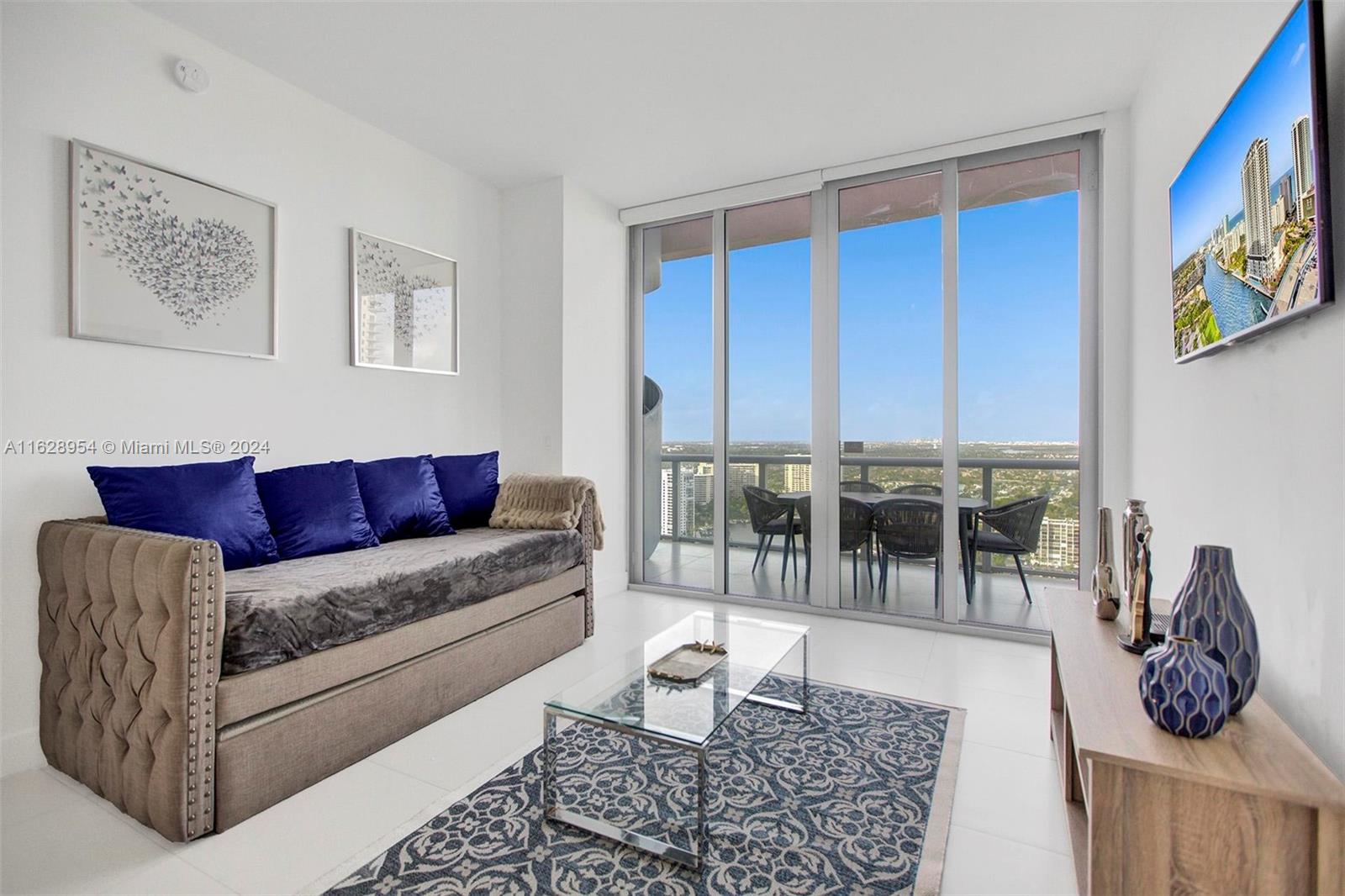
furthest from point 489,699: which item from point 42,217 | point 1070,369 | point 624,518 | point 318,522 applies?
point 1070,369

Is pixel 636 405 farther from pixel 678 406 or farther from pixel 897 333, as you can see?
pixel 897 333

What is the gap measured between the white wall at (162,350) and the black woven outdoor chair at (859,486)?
2500mm

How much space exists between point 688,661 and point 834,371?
7.64 ft

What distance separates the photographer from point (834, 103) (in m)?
3.04

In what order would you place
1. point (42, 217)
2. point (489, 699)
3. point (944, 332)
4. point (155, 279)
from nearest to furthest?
point (42, 217) → point (155, 279) → point (489, 699) → point (944, 332)

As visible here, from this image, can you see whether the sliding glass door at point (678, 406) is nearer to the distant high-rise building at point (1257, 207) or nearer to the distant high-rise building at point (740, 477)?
the distant high-rise building at point (740, 477)

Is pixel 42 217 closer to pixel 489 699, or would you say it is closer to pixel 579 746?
pixel 489 699

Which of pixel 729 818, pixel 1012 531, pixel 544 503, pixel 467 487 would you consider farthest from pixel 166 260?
pixel 1012 531

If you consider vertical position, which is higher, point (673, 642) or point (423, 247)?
point (423, 247)

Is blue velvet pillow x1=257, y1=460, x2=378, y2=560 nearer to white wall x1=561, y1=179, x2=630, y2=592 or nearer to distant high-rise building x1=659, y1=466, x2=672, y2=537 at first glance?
white wall x1=561, y1=179, x2=630, y2=592

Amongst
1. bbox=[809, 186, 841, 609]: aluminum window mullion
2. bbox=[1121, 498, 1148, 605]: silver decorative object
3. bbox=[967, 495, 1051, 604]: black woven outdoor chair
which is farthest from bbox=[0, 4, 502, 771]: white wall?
bbox=[1121, 498, 1148, 605]: silver decorative object

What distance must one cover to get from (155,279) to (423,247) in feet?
4.74

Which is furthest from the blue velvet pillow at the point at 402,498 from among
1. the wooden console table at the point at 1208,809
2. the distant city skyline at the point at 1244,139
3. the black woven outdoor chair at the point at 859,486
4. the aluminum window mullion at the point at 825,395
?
the distant city skyline at the point at 1244,139

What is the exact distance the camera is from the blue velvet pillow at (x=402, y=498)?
9.77ft
